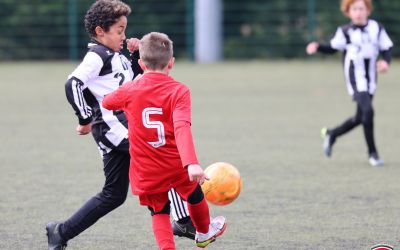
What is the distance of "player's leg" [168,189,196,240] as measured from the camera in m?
5.63

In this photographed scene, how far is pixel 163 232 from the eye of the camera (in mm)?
5047

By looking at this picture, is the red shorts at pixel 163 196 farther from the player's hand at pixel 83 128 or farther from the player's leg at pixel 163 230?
the player's hand at pixel 83 128

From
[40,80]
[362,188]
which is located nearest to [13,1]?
[40,80]

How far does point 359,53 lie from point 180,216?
15.3 feet

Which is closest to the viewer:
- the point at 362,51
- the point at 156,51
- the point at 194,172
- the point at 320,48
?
the point at 194,172

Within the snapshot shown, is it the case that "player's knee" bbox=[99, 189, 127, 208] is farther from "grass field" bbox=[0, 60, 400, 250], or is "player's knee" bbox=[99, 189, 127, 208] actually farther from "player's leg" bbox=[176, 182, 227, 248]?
"player's leg" bbox=[176, 182, 227, 248]

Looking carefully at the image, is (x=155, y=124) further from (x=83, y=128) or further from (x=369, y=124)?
(x=369, y=124)

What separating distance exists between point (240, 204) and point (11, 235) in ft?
6.64

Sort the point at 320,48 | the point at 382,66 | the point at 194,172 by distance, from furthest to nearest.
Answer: the point at 320,48 → the point at 382,66 → the point at 194,172

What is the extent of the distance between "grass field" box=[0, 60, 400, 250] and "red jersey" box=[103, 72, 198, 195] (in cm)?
96

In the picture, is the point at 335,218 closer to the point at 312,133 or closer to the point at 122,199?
the point at 122,199

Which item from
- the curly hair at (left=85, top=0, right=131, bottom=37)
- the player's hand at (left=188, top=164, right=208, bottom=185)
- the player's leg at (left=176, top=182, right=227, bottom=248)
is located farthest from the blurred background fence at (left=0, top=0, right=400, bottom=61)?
the player's hand at (left=188, top=164, right=208, bottom=185)

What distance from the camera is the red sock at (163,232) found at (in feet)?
16.4

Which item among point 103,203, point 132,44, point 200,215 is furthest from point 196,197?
point 132,44
